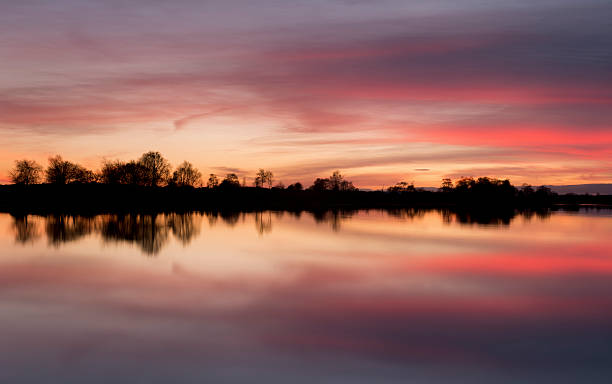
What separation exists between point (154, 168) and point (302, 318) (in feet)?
347

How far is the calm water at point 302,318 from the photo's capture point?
736 cm

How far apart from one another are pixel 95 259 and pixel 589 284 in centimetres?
1910

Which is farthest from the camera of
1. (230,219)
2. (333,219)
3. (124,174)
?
(124,174)

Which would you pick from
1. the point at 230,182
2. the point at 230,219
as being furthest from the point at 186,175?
the point at 230,219

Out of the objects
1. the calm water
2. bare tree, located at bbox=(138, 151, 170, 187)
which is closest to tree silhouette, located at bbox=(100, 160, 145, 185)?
bare tree, located at bbox=(138, 151, 170, 187)

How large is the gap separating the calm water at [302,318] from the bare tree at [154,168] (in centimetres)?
8856

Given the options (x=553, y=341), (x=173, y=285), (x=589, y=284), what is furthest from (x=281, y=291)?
(x=589, y=284)

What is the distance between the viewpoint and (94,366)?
738 cm

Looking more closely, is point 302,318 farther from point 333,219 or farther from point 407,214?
point 407,214

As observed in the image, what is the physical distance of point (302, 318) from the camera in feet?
33.5

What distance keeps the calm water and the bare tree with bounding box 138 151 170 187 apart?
291 ft

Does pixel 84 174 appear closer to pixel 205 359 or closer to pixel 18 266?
pixel 18 266

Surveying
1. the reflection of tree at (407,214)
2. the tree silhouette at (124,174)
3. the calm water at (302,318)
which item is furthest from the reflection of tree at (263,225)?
the tree silhouette at (124,174)

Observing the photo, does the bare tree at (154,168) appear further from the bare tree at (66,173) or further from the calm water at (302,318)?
the calm water at (302,318)
